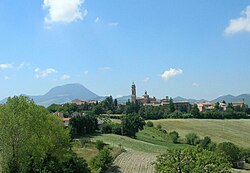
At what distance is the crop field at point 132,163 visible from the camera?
48.1 meters

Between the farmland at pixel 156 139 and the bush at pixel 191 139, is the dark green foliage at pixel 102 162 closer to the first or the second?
the farmland at pixel 156 139

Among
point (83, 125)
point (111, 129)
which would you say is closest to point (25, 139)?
point (83, 125)

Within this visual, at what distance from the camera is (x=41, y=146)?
116 feet

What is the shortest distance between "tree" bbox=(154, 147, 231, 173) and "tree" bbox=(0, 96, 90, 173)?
12.9m

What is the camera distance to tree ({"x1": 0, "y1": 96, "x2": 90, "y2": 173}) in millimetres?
34469

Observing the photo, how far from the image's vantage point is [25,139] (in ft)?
117

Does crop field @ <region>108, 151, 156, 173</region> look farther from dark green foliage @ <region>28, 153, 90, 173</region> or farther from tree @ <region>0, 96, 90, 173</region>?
tree @ <region>0, 96, 90, 173</region>

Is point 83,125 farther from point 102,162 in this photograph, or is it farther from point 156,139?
point 102,162

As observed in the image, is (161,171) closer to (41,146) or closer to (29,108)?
(41,146)

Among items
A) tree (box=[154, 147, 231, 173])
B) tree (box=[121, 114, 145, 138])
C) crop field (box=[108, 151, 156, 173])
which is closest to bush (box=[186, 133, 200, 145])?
tree (box=[121, 114, 145, 138])

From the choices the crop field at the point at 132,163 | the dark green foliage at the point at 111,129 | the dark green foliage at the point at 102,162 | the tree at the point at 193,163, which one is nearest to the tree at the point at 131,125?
the dark green foliage at the point at 111,129

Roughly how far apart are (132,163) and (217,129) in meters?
71.3

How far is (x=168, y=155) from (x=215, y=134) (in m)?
84.4

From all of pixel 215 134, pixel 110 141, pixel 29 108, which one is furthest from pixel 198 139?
pixel 29 108
